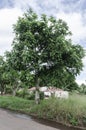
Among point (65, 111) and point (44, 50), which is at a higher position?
point (44, 50)

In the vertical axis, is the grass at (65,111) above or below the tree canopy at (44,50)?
below

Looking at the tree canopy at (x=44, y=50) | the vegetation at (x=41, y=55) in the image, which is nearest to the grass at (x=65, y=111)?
the vegetation at (x=41, y=55)

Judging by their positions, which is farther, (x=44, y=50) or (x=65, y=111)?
(x=44, y=50)

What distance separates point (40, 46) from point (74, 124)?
798cm

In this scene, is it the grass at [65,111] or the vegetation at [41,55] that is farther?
the vegetation at [41,55]

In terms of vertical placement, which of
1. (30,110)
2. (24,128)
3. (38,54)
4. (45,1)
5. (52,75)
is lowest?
(24,128)

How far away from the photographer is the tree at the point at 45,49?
16844 mm

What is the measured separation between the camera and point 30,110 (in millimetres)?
16000

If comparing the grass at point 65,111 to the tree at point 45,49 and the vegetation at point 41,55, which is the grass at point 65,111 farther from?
the tree at point 45,49

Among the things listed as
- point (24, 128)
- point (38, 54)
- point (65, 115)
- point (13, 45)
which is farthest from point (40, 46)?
point (24, 128)

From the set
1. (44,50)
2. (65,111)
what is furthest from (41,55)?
(65,111)

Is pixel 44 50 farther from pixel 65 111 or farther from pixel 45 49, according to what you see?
pixel 65 111

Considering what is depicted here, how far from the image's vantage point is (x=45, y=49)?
17531mm

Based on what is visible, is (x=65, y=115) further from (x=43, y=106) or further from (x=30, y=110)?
(x=30, y=110)
